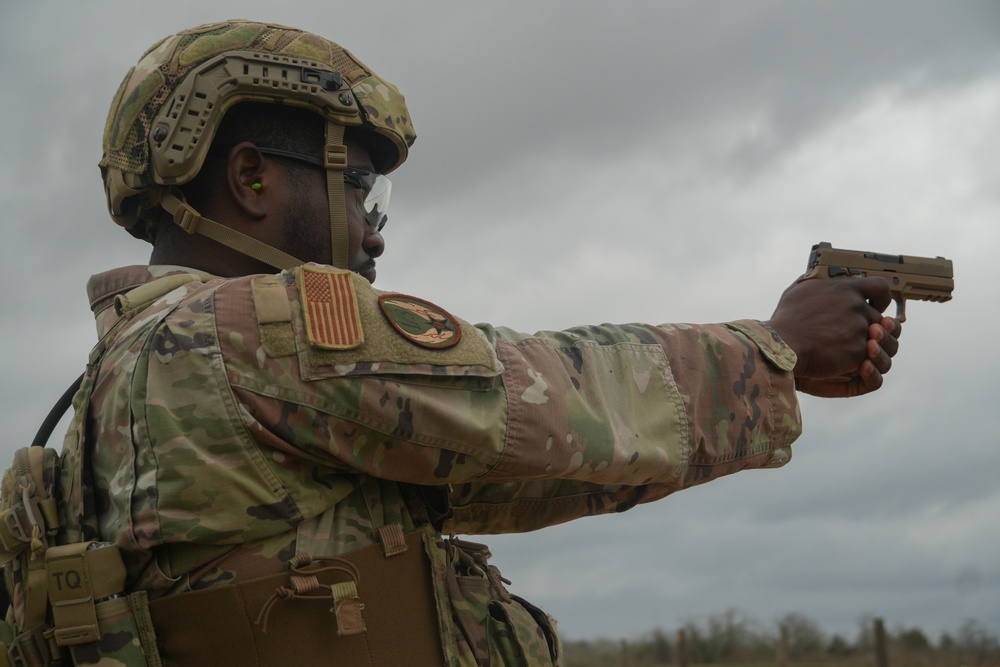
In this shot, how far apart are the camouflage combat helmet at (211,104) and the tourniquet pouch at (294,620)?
129 centimetres

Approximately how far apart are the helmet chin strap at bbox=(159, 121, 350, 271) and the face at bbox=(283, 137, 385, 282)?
0.03 metres

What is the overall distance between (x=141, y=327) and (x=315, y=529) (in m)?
0.84

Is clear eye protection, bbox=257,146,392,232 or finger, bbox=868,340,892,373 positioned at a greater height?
clear eye protection, bbox=257,146,392,232

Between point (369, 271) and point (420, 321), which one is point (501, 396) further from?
point (369, 271)

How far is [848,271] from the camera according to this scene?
4836 millimetres

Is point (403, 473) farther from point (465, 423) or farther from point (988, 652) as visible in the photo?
point (988, 652)

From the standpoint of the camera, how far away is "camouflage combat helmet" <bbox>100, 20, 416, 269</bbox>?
4.17 meters

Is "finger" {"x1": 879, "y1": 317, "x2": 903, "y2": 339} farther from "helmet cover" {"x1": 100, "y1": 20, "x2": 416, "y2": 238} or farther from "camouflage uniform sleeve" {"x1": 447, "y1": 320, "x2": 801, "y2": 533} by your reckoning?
"helmet cover" {"x1": 100, "y1": 20, "x2": 416, "y2": 238}

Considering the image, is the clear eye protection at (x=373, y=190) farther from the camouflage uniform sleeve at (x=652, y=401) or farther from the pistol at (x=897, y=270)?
the pistol at (x=897, y=270)

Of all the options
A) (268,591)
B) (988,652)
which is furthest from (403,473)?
(988,652)

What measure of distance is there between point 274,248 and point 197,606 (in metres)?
1.41

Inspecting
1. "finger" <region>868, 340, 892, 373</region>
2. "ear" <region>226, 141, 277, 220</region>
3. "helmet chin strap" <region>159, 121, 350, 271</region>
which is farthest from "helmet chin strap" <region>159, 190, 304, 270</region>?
"finger" <region>868, 340, 892, 373</region>

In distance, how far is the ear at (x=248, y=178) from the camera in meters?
4.25

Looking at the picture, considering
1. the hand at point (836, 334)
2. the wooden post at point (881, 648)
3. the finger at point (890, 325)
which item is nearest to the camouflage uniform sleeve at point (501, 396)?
the hand at point (836, 334)
